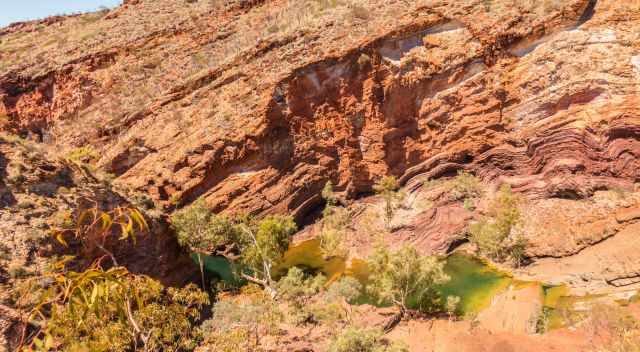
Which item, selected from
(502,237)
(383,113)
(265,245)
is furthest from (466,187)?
(265,245)

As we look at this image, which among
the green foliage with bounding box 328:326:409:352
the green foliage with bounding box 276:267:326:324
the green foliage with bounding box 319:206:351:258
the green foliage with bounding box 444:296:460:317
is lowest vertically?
the green foliage with bounding box 319:206:351:258

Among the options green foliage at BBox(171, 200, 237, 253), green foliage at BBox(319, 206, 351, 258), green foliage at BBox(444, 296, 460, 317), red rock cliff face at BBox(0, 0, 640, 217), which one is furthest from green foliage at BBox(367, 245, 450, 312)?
red rock cliff face at BBox(0, 0, 640, 217)

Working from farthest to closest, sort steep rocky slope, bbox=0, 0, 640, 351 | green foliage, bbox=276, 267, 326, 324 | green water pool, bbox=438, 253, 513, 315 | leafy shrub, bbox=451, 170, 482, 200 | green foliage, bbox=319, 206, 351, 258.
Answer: leafy shrub, bbox=451, 170, 482, 200
green foliage, bbox=319, 206, 351, 258
steep rocky slope, bbox=0, 0, 640, 351
green water pool, bbox=438, 253, 513, 315
green foliage, bbox=276, 267, 326, 324

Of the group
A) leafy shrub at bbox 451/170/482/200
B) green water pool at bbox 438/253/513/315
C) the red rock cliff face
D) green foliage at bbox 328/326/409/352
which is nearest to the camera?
green foliage at bbox 328/326/409/352

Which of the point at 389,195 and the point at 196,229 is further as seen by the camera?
the point at 389,195

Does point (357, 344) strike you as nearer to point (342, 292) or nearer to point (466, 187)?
point (342, 292)

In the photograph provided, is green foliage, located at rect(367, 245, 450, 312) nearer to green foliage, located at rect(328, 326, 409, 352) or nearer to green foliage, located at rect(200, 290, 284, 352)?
green foliage, located at rect(328, 326, 409, 352)
